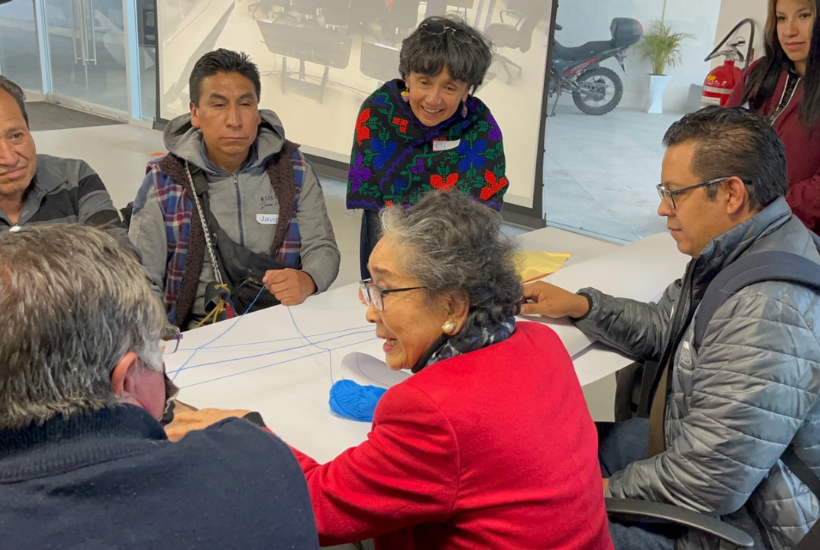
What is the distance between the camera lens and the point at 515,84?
5012mm

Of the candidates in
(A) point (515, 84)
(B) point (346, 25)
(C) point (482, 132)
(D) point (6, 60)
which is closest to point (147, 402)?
(C) point (482, 132)

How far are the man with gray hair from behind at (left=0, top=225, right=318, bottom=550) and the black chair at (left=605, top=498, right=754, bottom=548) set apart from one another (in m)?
Result: 0.83

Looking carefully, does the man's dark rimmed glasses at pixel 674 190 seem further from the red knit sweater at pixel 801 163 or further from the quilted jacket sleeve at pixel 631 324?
the red knit sweater at pixel 801 163

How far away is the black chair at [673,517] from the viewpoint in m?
1.40

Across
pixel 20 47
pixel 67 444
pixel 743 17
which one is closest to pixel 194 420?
pixel 67 444

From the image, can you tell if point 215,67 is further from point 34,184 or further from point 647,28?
point 647,28

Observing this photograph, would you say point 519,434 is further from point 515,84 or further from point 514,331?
point 515,84

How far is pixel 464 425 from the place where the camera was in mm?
1106

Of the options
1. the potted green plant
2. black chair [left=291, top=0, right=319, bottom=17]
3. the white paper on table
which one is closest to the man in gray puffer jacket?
the white paper on table

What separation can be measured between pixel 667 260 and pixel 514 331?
63.4 inches

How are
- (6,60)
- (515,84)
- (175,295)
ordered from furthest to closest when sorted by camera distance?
(6,60) < (515,84) < (175,295)

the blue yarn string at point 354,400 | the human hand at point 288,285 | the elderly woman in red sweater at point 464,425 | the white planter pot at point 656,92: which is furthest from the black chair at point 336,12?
the elderly woman in red sweater at point 464,425

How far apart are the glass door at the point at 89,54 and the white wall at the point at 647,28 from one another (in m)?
Answer: 5.53

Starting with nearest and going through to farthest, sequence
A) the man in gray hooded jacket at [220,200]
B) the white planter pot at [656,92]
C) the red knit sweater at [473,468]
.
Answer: the red knit sweater at [473,468] → the man in gray hooded jacket at [220,200] → the white planter pot at [656,92]
